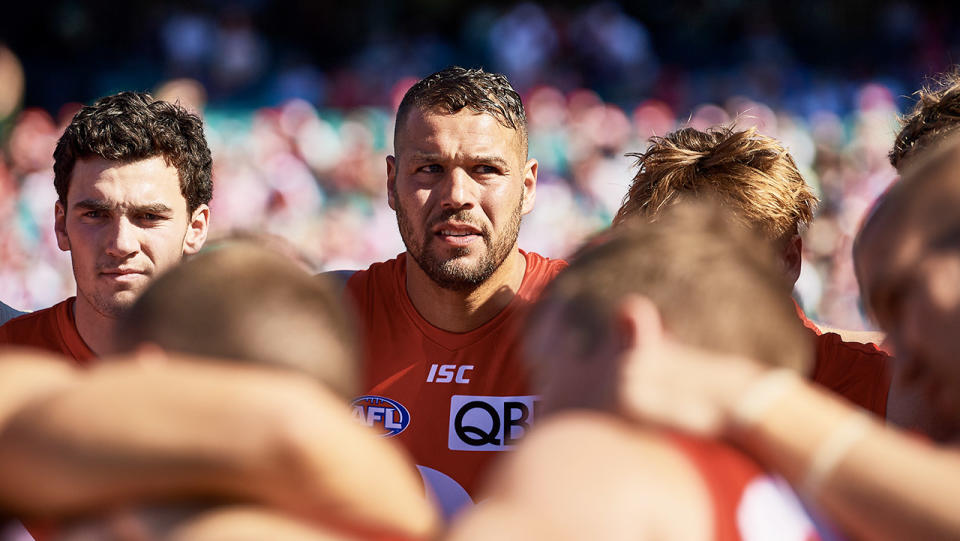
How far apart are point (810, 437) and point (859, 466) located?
63mm

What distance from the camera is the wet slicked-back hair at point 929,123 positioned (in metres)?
2.49

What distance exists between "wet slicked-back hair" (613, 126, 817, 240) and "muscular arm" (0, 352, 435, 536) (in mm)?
1869

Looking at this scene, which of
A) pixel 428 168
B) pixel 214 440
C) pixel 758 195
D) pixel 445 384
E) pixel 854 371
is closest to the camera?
pixel 214 440

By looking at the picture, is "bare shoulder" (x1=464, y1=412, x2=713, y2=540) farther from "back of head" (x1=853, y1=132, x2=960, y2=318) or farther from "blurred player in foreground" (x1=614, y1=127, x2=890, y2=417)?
"blurred player in foreground" (x1=614, y1=127, x2=890, y2=417)

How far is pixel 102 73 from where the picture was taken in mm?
14156

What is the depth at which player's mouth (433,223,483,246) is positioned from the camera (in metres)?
3.28

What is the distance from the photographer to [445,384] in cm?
318

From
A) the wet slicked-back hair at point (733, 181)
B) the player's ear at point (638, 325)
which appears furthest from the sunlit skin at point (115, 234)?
the player's ear at point (638, 325)

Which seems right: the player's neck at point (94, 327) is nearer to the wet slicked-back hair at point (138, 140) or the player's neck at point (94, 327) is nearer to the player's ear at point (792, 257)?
the wet slicked-back hair at point (138, 140)

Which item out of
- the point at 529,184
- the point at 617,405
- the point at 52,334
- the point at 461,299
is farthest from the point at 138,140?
the point at 617,405

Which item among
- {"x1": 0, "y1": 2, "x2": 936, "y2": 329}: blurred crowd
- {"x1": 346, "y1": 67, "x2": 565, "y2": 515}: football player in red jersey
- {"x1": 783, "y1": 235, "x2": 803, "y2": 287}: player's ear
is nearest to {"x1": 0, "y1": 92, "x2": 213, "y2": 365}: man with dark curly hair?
{"x1": 346, "y1": 67, "x2": 565, "y2": 515}: football player in red jersey

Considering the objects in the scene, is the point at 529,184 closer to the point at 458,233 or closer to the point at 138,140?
the point at 458,233

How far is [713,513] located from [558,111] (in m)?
12.3

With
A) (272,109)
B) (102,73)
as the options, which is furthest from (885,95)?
(102,73)
